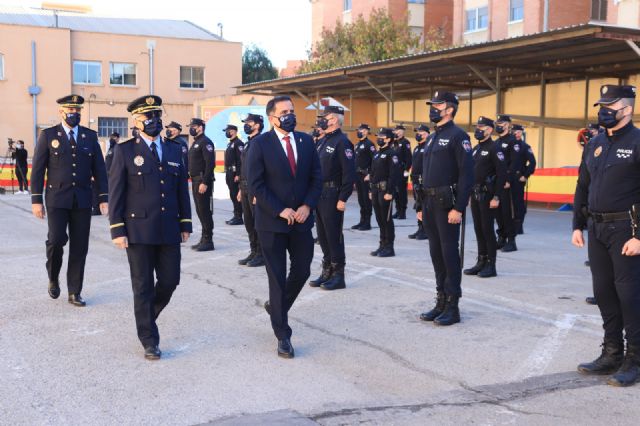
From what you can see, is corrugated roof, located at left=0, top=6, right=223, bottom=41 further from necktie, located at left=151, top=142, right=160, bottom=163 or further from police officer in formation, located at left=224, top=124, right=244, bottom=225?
necktie, located at left=151, top=142, right=160, bottom=163

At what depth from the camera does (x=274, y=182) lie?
235 inches

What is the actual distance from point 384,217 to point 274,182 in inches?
233

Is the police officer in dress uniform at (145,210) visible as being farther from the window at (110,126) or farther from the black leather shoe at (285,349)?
the window at (110,126)

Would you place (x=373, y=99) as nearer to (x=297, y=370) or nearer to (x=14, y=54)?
(x=14, y=54)

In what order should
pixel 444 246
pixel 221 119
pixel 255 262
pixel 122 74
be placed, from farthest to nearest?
pixel 122 74
pixel 221 119
pixel 255 262
pixel 444 246

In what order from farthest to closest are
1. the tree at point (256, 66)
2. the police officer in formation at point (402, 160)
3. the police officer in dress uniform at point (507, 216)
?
the tree at point (256, 66)
the police officer in formation at point (402, 160)
the police officer in dress uniform at point (507, 216)

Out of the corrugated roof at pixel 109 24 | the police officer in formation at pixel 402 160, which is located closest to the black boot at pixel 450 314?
the police officer in formation at pixel 402 160

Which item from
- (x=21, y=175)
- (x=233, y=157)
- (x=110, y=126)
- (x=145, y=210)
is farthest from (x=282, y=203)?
(x=110, y=126)

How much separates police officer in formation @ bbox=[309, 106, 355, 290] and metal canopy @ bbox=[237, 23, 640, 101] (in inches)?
320

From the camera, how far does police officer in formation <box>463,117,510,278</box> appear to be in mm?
9695

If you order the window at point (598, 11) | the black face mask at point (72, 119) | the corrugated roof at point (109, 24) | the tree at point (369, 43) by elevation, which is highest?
the corrugated roof at point (109, 24)

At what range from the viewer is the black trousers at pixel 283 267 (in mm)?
5953

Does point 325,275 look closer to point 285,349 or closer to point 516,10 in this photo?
point 285,349

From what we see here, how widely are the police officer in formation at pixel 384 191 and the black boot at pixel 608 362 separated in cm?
596
